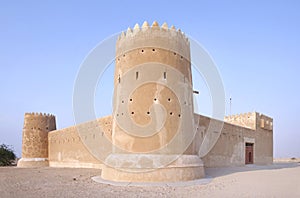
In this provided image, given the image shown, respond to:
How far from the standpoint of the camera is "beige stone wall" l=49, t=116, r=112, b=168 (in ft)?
60.6

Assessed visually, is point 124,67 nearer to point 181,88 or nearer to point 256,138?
point 181,88

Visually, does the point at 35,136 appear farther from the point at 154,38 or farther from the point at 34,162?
the point at 154,38

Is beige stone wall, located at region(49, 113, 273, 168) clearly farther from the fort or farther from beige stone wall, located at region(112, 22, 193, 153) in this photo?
beige stone wall, located at region(112, 22, 193, 153)

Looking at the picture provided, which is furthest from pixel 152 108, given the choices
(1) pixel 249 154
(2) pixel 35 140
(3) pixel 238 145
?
(2) pixel 35 140

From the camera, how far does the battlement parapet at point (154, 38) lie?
39.4 feet

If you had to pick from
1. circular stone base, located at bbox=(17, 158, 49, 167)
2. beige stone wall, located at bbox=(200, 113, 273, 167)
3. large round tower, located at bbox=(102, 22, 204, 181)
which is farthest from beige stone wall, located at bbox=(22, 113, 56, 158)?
large round tower, located at bbox=(102, 22, 204, 181)

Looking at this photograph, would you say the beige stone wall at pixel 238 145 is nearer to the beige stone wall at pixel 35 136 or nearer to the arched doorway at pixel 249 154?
the arched doorway at pixel 249 154

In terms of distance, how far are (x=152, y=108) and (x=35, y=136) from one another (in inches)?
835

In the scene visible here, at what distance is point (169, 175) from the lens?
10680mm

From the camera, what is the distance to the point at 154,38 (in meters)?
12.0

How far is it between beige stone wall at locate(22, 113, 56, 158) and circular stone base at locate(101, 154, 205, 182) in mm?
19707

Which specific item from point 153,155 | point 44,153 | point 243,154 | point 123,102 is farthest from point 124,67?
point 44,153

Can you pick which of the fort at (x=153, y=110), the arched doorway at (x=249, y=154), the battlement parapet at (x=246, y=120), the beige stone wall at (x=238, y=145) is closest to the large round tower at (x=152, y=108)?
the fort at (x=153, y=110)

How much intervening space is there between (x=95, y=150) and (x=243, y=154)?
12.4 meters
